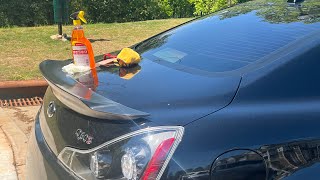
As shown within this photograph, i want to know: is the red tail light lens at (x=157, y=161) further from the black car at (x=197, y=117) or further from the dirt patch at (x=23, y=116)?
the dirt patch at (x=23, y=116)

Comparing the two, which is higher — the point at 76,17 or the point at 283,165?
the point at 76,17

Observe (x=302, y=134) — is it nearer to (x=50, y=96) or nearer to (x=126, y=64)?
(x=126, y=64)

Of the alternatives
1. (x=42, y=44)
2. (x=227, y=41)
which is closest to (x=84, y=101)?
(x=227, y=41)

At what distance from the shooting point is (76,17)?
3.10m

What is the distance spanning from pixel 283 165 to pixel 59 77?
53.4 inches

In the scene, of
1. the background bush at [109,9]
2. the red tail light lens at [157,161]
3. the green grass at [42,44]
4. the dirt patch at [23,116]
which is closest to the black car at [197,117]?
the red tail light lens at [157,161]

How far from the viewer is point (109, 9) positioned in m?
14.9

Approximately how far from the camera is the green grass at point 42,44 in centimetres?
703

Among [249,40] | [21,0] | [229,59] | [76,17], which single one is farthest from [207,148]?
[21,0]

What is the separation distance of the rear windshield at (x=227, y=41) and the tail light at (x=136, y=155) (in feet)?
2.12

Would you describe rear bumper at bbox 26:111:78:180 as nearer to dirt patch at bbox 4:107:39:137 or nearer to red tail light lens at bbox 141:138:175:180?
red tail light lens at bbox 141:138:175:180

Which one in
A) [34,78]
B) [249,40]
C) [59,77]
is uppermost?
[249,40]

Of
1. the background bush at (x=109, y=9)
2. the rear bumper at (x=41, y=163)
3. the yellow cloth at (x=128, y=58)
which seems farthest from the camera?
the background bush at (x=109, y=9)

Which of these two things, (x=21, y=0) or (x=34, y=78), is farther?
(x=21, y=0)
